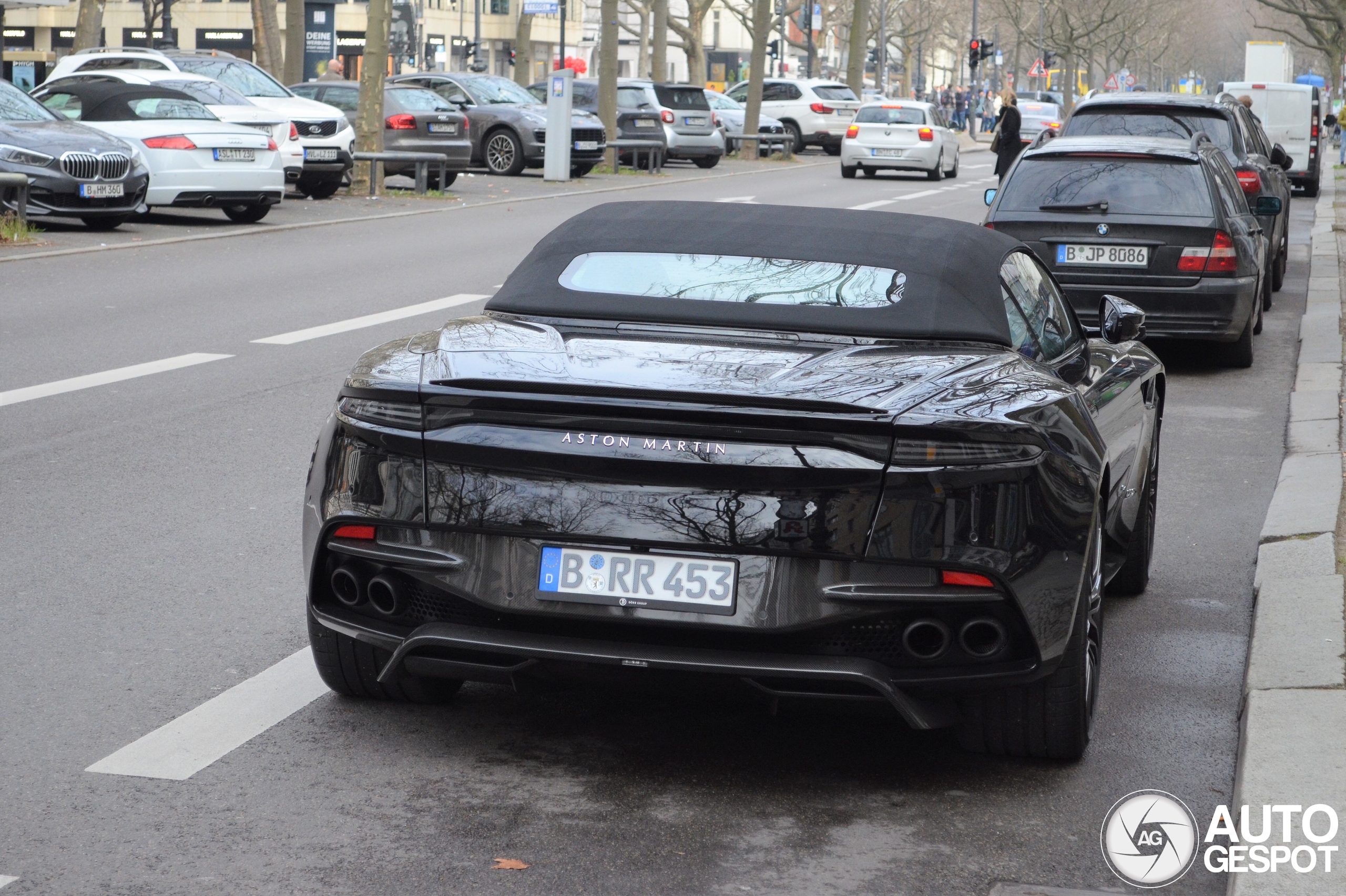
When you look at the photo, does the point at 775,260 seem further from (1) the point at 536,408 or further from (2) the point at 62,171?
(2) the point at 62,171

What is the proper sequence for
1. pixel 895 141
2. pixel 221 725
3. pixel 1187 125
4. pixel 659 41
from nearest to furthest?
1. pixel 221 725
2. pixel 1187 125
3. pixel 895 141
4. pixel 659 41

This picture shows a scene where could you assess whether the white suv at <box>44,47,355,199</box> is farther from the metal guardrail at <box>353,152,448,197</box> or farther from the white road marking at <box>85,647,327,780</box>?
the white road marking at <box>85,647,327,780</box>

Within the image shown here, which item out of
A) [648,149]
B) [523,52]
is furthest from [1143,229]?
[523,52]

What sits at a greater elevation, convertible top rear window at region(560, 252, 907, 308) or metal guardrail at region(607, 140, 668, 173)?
convertible top rear window at region(560, 252, 907, 308)

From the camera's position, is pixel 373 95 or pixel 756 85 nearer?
pixel 373 95

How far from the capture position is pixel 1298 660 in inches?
207

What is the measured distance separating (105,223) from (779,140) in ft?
91.6


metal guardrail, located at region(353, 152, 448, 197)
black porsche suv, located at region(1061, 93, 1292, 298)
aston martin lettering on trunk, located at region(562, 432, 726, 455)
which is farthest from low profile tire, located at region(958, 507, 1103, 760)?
metal guardrail, located at region(353, 152, 448, 197)

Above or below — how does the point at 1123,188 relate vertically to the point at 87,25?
below

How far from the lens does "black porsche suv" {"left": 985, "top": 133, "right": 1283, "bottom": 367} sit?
11594mm

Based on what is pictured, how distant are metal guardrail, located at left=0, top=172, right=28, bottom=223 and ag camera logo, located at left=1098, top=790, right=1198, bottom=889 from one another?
53.0ft

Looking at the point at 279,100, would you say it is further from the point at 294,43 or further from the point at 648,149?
the point at 648,149

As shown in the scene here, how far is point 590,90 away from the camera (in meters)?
38.9

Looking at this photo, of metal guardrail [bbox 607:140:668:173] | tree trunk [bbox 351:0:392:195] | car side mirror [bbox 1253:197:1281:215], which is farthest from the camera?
metal guardrail [bbox 607:140:668:173]
